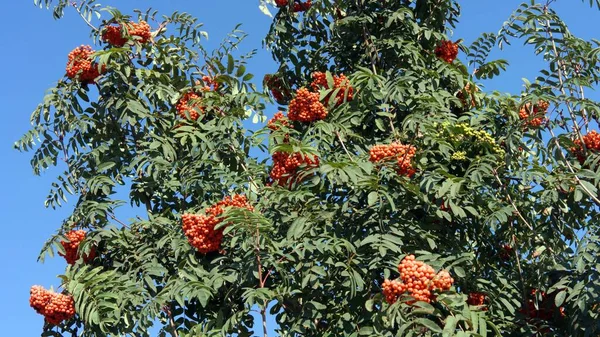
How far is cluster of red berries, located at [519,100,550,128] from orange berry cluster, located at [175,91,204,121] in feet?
8.52

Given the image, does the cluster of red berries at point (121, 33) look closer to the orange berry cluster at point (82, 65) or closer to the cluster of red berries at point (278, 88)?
the orange berry cluster at point (82, 65)

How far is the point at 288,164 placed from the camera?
20.9ft

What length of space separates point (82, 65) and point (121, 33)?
471 millimetres

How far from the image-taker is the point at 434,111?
6852 mm

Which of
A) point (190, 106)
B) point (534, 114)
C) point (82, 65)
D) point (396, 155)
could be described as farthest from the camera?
point (82, 65)

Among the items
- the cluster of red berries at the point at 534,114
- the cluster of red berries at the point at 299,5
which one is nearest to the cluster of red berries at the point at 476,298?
the cluster of red berries at the point at 534,114

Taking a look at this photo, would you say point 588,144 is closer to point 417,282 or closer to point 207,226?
point 417,282

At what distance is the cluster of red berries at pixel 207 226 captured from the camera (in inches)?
243

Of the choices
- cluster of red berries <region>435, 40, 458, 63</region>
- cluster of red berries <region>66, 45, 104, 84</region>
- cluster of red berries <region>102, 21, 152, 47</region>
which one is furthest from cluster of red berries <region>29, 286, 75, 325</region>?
cluster of red berries <region>435, 40, 458, 63</region>

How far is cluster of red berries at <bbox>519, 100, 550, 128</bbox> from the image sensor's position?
21.2ft

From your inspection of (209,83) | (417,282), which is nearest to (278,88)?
(209,83)

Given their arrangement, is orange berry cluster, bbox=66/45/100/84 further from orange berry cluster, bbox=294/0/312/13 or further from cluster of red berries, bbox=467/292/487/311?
cluster of red berries, bbox=467/292/487/311

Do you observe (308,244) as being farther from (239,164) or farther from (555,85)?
(555,85)

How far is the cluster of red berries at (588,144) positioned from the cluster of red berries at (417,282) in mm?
2212
